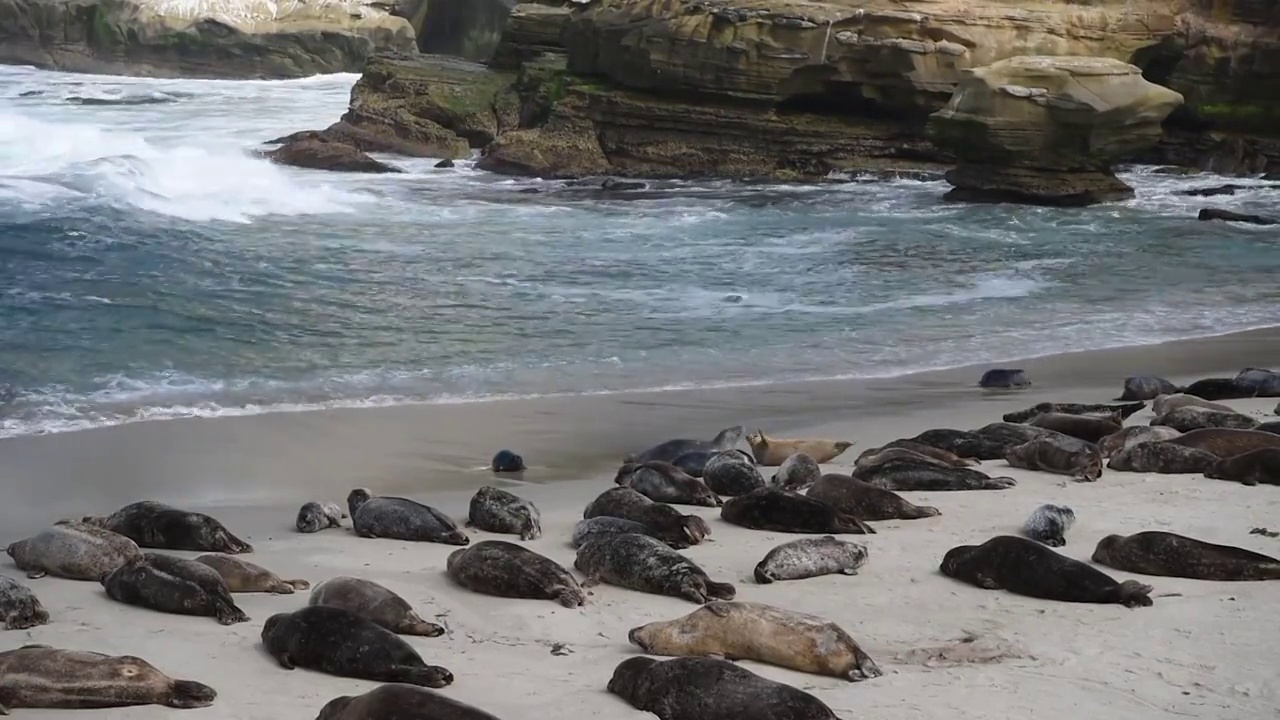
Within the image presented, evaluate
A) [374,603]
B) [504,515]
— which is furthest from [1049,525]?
[374,603]

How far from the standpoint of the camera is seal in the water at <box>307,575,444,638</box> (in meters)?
5.18

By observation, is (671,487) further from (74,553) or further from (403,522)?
(74,553)

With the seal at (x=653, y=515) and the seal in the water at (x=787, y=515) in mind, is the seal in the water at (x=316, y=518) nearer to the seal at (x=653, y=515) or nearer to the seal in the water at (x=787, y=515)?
the seal at (x=653, y=515)

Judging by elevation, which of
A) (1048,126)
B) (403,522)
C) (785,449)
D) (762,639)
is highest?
(1048,126)

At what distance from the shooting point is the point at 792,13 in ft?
83.8

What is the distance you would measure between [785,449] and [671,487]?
4.63 ft

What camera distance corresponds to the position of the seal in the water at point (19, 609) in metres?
5.20

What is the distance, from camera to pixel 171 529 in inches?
258

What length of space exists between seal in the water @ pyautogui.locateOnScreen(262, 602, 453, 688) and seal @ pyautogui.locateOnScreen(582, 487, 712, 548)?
181 cm

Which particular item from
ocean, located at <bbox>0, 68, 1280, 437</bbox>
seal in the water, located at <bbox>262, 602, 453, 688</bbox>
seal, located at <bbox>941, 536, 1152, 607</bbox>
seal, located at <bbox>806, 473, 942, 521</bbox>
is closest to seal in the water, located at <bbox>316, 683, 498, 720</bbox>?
seal in the water, located at <bbox>262, 602, 453, 688</bbox>

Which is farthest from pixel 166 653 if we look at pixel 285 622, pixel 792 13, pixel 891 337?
pixel 792 13

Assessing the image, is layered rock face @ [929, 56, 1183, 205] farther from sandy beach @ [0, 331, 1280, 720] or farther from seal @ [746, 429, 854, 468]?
seal @ [746, 429, 854, 468]

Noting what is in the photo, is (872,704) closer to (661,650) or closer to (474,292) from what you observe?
(661,650)

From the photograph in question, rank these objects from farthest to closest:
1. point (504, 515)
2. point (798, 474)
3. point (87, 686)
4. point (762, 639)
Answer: point (798, 474) < point (504, 515) < point (762, 639) < point (87, 686)
